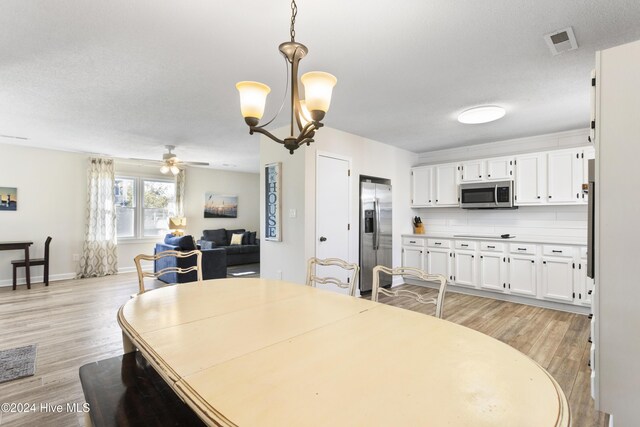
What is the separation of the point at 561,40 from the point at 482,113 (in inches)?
50.8

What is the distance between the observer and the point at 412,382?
0.84 metres

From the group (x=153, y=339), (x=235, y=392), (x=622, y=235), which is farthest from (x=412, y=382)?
(x=622, y=235)

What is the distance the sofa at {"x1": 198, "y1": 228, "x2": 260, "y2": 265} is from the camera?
7.55 meters

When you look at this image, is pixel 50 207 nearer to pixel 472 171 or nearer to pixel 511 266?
pixel 472 171

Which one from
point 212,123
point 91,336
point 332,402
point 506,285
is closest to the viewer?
point 332,402

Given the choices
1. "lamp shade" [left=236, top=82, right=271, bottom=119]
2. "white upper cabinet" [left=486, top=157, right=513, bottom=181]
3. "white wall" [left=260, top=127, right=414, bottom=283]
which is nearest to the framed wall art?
"white wall" [left=260, top=127, right=414, bottom=283]

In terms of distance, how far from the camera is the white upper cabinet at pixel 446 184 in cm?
511

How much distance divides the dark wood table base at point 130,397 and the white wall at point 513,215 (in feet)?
16.7

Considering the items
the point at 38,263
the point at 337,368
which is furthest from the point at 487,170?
the point at 38,263

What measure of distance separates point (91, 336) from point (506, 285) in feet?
16.8

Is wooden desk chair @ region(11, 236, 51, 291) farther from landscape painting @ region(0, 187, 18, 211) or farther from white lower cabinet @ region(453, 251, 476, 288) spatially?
white lower cabinet @ region(453, 251, 476, 288)

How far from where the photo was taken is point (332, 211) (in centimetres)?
423

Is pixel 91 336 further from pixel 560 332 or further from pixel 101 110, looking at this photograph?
pixel 560 332

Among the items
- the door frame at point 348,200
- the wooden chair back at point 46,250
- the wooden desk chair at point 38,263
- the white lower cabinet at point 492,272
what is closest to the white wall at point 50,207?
the wooden desk chair at point 38,263
